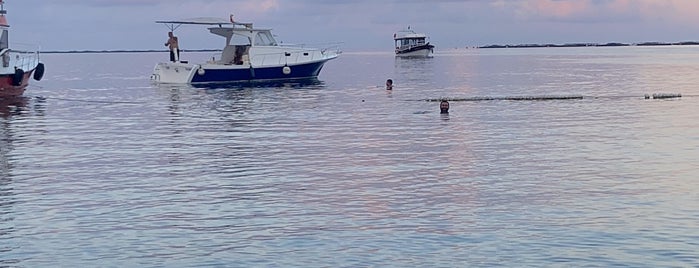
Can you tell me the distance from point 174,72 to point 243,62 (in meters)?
4.73

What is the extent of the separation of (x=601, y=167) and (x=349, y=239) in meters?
8.50

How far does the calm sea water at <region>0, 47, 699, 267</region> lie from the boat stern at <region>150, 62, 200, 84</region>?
2522 cm

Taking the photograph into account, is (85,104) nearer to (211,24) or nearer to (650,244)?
(211,24)

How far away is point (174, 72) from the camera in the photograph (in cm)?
6081

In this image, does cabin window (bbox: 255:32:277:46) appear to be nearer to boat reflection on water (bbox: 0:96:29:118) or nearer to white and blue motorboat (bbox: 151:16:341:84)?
white and blue motorboat (bbox: 151:16:341:84)

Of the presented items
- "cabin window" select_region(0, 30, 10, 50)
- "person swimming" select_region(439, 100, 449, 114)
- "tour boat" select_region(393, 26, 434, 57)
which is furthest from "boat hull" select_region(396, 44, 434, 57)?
"person swimming" select_region(439, 100, 449, 114)

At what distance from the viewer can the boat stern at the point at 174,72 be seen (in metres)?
59.6

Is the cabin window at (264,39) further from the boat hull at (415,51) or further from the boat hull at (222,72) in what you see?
the boat hull at (415,51)

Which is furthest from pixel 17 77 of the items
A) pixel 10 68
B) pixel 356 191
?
pixel 356 191

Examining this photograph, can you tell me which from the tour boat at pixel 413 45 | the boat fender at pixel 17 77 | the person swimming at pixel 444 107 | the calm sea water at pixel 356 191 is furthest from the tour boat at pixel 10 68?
the tour boat at pixel 413 45

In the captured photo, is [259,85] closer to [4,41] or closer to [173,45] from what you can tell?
[173,45]

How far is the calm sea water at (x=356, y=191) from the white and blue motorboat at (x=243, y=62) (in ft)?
80.6

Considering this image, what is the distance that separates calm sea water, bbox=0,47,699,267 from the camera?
499 inches

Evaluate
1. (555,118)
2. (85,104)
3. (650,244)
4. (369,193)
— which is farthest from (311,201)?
(85,104)
